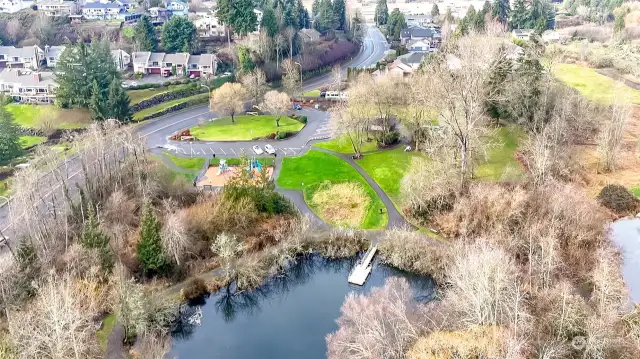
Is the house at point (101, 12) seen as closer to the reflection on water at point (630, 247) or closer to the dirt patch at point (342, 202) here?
the dirt patch at point (342, 202)

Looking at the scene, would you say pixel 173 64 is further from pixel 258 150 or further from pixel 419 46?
pixel 419 46

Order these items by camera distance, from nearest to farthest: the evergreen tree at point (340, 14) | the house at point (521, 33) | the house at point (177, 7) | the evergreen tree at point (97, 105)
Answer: the evergreen tree at point (97, 105) → the house at point (521, 33) → the house at point (177, 7) → the evergreen tree at point (340, 14)

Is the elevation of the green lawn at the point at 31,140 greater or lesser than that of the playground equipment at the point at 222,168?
greater

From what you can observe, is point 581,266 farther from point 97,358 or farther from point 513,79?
point 97,358

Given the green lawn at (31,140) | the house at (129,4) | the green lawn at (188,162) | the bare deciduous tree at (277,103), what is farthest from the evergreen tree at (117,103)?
the house at (129,4)

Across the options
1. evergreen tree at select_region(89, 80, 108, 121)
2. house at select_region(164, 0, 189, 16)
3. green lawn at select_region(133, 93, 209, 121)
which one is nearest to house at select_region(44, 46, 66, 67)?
green lawn at select_region(133, 93, 209, 121)

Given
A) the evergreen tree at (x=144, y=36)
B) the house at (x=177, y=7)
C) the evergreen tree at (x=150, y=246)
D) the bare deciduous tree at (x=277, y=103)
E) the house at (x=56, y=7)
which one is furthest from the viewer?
the house at (x=177, y=7)

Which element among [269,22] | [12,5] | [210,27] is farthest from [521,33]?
[12,5]
